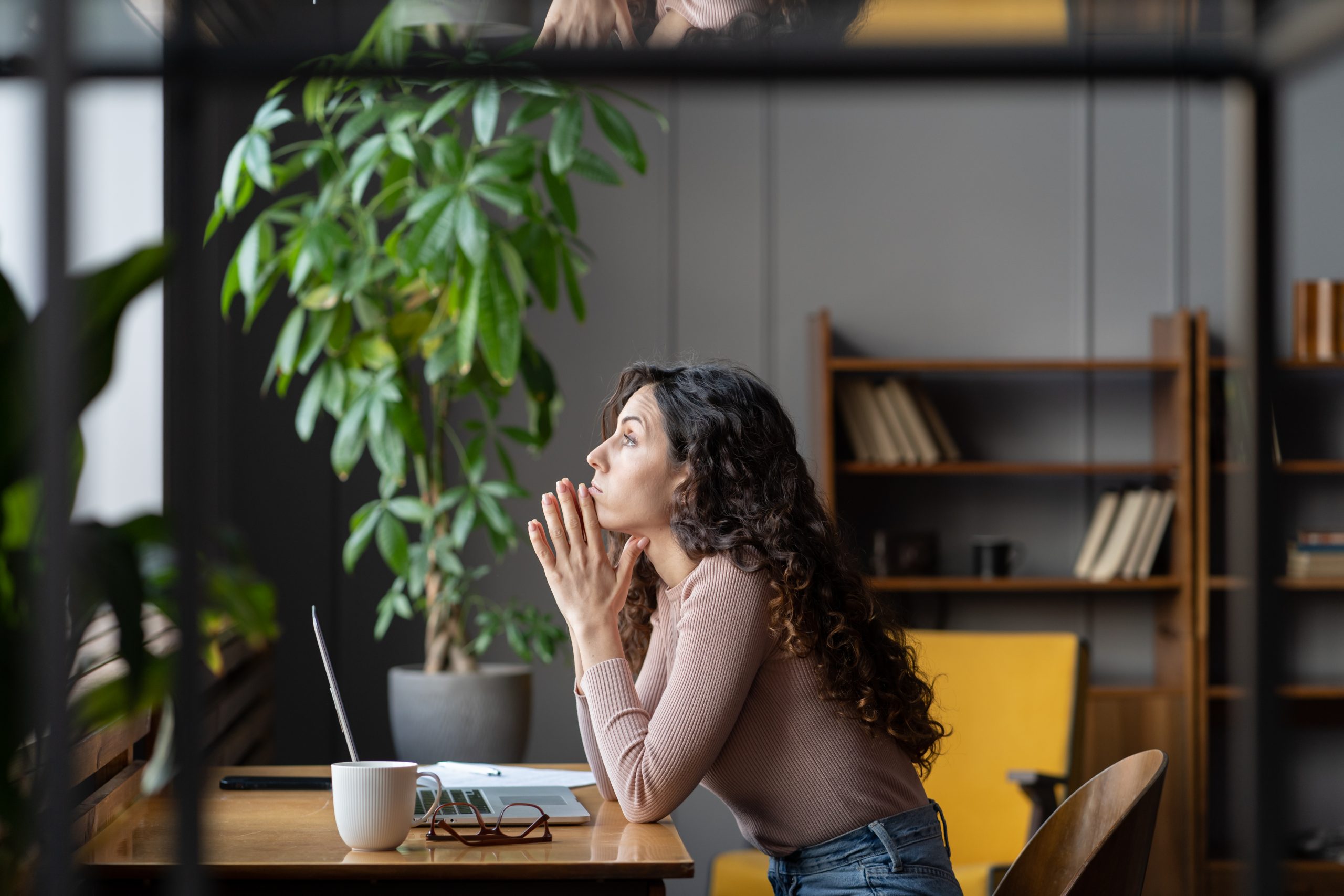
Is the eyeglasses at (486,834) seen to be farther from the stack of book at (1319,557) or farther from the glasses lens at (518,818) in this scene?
the stack of book at (1319,557)

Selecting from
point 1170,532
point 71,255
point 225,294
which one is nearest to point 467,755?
point 225,294

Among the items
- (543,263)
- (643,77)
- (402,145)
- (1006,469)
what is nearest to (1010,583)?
(1006,469)

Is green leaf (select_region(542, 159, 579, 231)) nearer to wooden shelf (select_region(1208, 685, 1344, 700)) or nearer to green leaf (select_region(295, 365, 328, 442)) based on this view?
green leaf (select_region(295, 365, 328, 442))

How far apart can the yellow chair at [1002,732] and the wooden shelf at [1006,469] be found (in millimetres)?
828

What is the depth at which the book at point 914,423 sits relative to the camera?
3.18 meters

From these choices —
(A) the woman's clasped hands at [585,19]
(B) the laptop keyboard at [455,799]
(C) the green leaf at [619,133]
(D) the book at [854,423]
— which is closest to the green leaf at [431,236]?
(C) the green leaf at [619,133]

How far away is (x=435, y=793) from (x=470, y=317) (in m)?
1.07

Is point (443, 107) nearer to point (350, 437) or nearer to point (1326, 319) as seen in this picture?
point (350, 437)

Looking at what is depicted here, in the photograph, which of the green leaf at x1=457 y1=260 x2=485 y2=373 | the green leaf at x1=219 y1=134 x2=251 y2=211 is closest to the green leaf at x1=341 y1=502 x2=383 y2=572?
the green leaf at x1=457 y1=260 x2=485 y2=373

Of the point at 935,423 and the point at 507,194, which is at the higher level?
the point at 507,194

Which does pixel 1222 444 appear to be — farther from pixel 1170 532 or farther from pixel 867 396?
pixel 867 396

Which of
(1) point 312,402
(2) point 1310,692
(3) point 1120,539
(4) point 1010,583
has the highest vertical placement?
(1) point 312,402

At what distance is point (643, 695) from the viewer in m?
1.55

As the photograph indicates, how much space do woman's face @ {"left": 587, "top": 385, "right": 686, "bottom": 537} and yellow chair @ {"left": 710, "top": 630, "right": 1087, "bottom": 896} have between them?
98 centimetres
